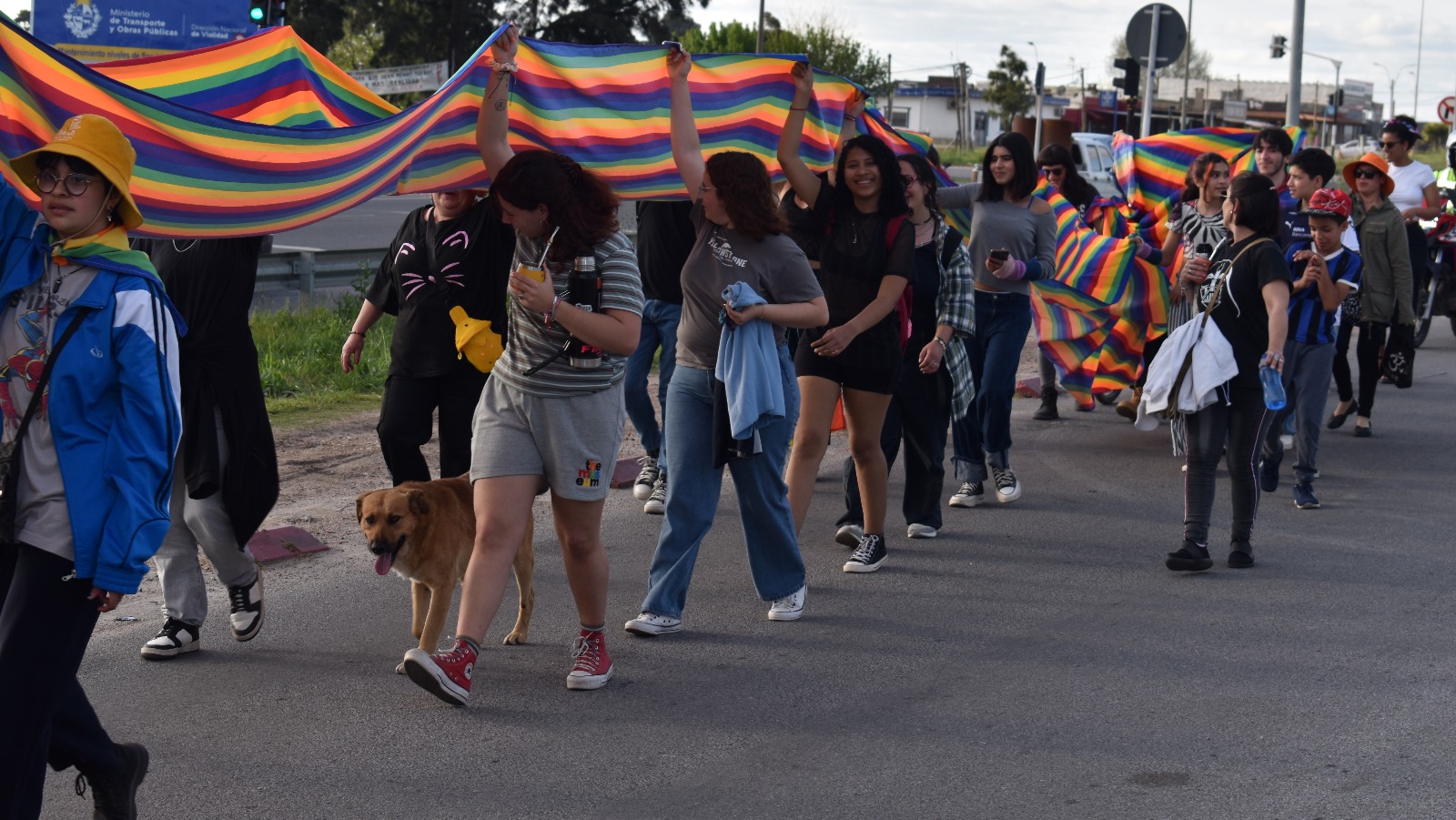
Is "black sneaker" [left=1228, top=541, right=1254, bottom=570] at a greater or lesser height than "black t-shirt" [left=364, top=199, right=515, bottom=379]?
lesser

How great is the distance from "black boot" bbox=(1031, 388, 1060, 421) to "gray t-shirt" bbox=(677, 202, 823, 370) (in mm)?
5696

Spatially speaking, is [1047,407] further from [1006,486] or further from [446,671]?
[446,671]

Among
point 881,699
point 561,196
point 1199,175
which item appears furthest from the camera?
point 1199,175

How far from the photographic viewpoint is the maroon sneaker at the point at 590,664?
5270 millimetres

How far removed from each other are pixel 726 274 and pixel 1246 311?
111 inches

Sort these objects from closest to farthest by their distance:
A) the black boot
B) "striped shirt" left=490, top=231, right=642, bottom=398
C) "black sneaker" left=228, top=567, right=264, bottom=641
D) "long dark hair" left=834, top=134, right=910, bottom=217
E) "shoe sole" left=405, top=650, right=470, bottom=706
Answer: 1. "shoe sole" left=405, top=650, right=470, bottom=706
2. "striped shirt" left=490, top=231, right=642, bottom=398
3. "black sneaker" left=228, top=567, right=264, bottom=641
4. "long dark hair" left=834, top=134, right=910, bottom=217
5. the black boot

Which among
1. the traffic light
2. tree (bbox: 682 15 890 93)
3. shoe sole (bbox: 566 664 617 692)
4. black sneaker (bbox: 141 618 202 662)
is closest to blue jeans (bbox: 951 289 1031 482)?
shoe sole (bbox: 566 664 617 692)

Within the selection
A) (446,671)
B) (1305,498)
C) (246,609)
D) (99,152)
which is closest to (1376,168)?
(1305,498)

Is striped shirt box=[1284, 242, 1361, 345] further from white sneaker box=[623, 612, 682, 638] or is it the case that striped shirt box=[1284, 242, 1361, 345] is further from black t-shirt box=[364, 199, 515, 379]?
black t-shirt box=[364, 199, 515, 379]

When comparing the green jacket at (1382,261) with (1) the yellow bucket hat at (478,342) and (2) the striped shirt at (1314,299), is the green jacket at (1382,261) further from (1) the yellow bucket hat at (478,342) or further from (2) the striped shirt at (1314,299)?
(1) the yellow bucket hat at (478,342)

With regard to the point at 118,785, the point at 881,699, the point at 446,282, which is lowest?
the point at 881,699

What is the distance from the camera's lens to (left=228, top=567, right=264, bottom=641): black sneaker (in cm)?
559

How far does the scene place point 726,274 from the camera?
5781 mm

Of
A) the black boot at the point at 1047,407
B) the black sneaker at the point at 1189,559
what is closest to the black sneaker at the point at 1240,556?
the black sneaker at the point at 1189,559
